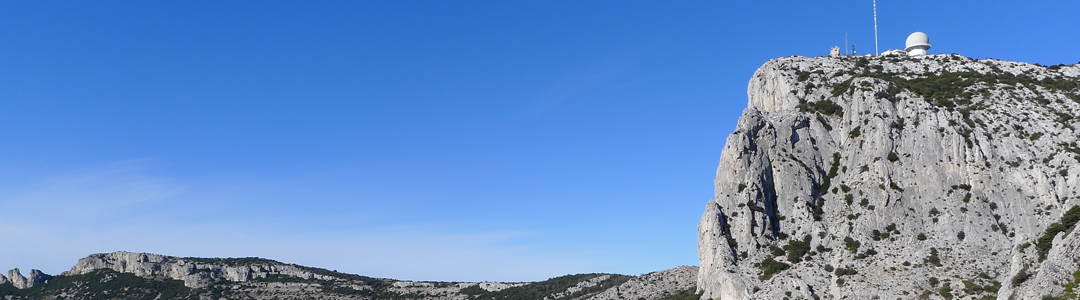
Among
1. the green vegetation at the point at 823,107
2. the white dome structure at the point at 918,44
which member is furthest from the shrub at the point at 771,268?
the white dome structure at the point at 918,44

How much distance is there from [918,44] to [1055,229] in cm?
5215

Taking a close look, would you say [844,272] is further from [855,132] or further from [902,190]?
[855,132]

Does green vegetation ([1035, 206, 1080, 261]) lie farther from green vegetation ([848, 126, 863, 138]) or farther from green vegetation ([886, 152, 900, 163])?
green vegetation ([848, 126, 863, 138])

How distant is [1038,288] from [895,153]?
2683 centimetres

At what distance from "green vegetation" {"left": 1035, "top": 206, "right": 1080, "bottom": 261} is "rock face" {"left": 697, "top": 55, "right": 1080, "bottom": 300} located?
0.56ft

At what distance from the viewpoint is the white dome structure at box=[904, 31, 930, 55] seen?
12481 centimetres

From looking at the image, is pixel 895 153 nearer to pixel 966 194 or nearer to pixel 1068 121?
pixel 966 194

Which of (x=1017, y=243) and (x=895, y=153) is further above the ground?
(x=895, y=153)

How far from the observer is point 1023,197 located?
84688 millimetres

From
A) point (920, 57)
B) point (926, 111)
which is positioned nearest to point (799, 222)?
point (926, 111)

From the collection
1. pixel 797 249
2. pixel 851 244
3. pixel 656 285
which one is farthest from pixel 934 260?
pixel 656 285

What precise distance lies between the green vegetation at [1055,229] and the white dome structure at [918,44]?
1934 inches

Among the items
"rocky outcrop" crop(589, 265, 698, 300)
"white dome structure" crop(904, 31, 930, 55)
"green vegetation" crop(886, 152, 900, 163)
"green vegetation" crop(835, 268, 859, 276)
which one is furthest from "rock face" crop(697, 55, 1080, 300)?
"rocky outcrop" crop(589, 265, 698, 300)

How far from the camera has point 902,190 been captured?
90.6 meters
